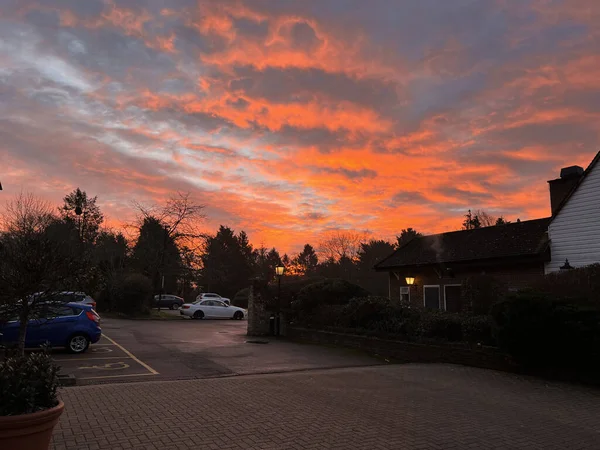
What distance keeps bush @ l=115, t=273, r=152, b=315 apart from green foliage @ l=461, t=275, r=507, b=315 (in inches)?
903

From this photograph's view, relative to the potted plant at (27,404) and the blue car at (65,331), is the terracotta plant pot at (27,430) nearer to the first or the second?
the potted plant at (27,404)

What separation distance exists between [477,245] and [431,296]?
3.31m

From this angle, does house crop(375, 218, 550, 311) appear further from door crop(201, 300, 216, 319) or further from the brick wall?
door crop(201, 300, 216, 319)

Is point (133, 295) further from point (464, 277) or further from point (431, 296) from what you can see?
point (464, 277)

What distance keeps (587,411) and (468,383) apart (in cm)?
256

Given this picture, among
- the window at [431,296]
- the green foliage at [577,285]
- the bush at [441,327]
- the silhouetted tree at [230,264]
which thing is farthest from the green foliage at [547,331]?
the silhouetted tree at [230,264]

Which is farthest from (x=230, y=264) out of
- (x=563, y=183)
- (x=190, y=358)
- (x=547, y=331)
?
(x=547, y=331)

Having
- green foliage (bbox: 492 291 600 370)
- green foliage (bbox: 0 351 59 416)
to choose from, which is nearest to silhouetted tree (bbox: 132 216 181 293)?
green foliage (bbox: 492 291 600 370)

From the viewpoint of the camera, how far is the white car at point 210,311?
33062mm

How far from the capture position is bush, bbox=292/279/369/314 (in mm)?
20328

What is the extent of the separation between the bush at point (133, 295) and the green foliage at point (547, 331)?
27.2m

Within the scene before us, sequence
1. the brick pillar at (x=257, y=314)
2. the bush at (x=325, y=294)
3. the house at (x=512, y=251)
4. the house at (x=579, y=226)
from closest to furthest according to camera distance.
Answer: the house at (x=579, y=226) → the house at (x=512, y=251) → the bush at (x=325, y=294) → the brick pillar at (x=257, y=314)

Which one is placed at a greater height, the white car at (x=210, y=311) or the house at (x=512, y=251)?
the house at (x=512, y=251)

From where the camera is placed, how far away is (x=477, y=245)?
2125cm
